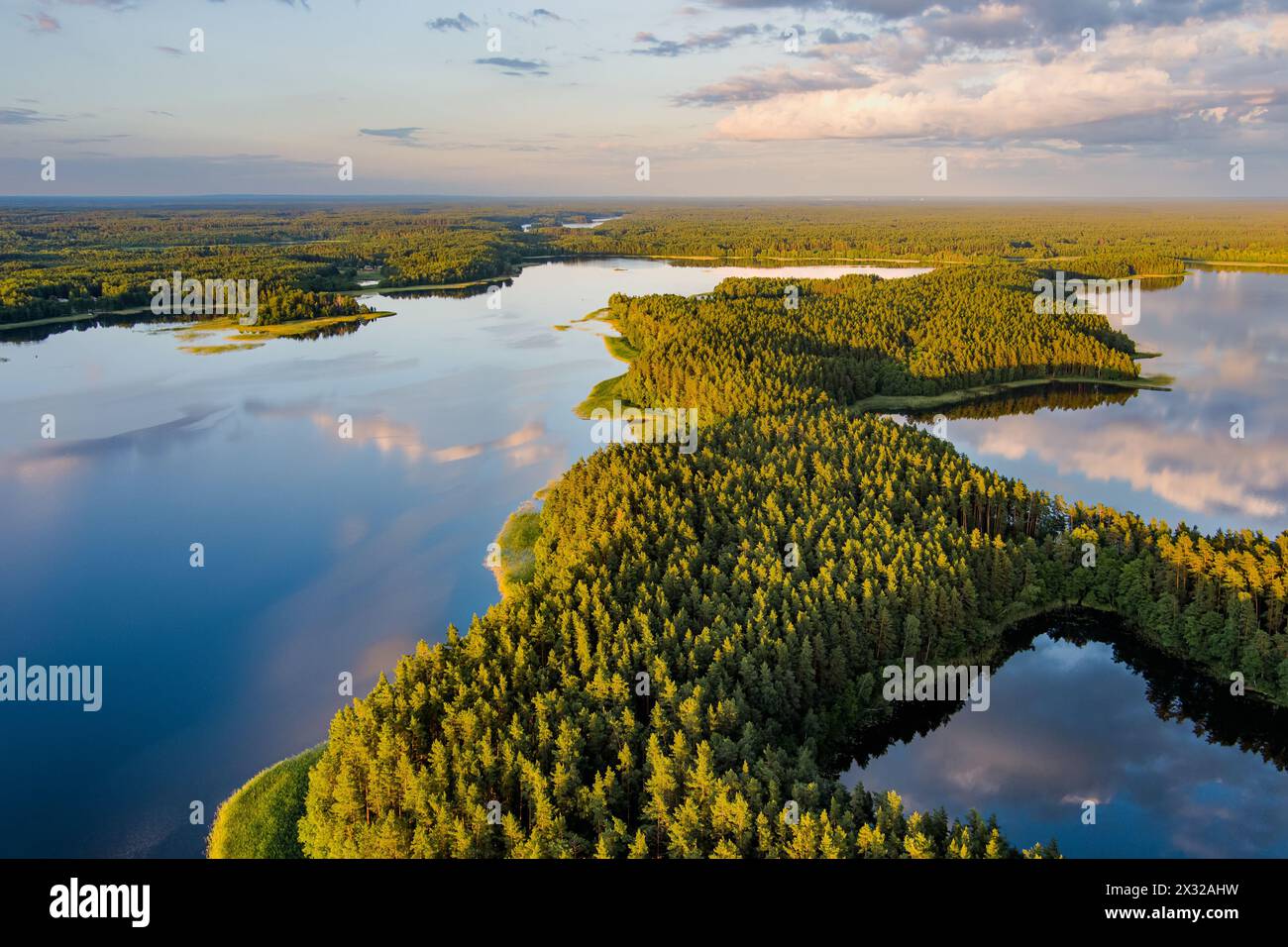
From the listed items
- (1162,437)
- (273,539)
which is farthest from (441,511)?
(1162,437)

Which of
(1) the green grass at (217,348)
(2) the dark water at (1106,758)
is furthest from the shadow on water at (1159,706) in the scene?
(1) the green grass at (217,348)

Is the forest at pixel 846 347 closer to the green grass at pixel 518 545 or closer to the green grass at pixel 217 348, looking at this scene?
the green grass at pixel 518 545

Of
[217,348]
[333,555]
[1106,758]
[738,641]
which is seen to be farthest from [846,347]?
[217,348]

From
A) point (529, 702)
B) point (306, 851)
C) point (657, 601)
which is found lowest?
point (306, 851)

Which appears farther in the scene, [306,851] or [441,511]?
[441,511]

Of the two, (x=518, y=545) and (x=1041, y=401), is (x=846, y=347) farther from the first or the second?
(x=518, y=545)
